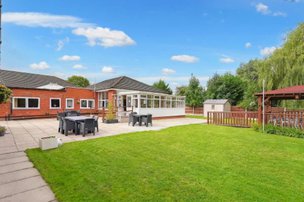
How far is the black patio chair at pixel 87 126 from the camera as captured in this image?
935 centimetres

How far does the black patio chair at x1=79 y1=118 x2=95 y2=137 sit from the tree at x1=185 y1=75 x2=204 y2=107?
2453 centimetres

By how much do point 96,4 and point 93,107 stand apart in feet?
36.7

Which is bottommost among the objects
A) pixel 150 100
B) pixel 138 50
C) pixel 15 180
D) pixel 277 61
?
pixel 15 180

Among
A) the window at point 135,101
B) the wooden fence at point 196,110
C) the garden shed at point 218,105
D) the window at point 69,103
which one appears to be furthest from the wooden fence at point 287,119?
the wooden fence at point 196,110

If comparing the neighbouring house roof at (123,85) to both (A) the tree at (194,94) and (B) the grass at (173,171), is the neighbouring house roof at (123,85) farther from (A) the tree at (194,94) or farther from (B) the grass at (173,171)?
(B) the grass at (173,171)

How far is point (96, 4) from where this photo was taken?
14953 millimetres

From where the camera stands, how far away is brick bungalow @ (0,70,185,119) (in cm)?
1797

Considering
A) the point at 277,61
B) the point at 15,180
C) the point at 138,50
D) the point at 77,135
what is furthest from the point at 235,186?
the point at 138,50

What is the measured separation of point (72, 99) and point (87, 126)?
42.0 ft

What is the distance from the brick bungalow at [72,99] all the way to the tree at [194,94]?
33.2 ft

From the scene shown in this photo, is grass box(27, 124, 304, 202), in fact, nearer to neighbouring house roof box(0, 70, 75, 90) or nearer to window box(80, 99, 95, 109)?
neighbouring house roof box(0, 70, 75, 90)

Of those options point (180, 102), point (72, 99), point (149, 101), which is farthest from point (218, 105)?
point (72, 99)

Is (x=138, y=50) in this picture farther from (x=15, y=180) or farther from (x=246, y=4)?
(x=15, y=180)

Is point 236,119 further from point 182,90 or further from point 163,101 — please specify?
point 182,90
